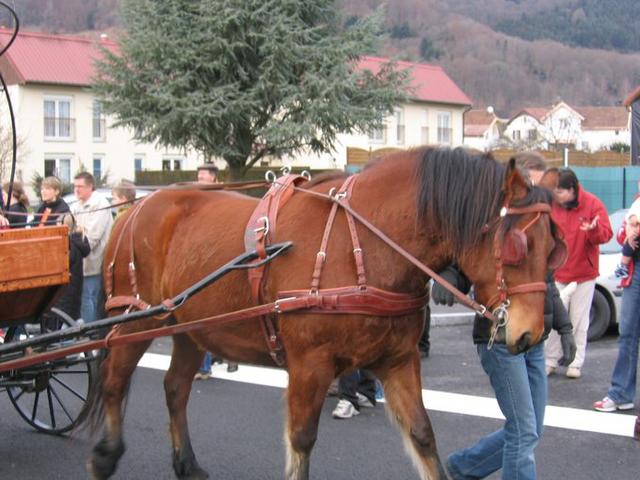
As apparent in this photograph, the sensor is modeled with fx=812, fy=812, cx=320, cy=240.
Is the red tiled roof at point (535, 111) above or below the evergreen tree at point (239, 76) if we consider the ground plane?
above

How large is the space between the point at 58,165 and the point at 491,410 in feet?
129

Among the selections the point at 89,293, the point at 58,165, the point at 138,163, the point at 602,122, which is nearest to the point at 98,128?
the point at 138,163

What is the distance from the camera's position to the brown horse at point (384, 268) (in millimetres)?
3744

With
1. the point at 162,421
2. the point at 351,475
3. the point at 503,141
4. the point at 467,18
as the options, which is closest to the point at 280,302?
the point at 351,475

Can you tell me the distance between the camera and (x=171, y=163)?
147ft

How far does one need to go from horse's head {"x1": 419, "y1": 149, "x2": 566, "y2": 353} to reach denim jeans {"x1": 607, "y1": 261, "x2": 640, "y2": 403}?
9.93 ft

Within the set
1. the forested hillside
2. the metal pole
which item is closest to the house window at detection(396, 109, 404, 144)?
the metal pole

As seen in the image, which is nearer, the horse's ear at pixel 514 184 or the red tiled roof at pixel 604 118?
the horse's ear at pixel 514 184

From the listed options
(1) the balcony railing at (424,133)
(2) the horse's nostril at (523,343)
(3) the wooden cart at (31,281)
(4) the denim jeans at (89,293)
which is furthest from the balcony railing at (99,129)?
(2) the horse's nostril at (523,343)

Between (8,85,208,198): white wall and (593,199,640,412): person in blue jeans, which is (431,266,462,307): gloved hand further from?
(8,85,208,198): white wall

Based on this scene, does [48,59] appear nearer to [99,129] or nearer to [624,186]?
[99,129]

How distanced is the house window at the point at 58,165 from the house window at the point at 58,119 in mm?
1066

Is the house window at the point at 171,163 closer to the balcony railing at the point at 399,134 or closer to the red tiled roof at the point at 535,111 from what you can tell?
the balcony railing at the point at 399,134

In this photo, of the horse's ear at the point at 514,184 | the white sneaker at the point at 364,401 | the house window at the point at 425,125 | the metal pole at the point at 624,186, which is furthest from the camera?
the house window at the point at 425,125
